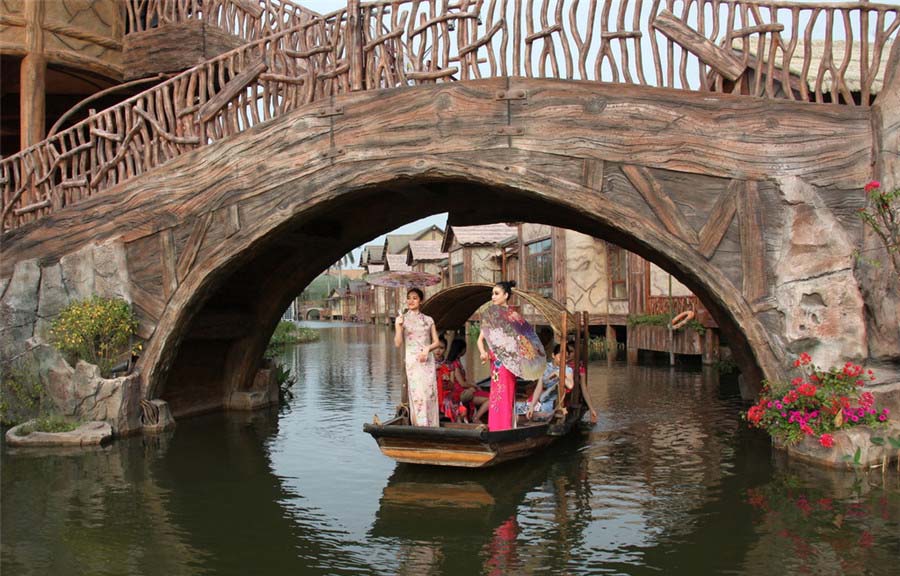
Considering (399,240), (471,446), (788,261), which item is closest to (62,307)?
(471,446)

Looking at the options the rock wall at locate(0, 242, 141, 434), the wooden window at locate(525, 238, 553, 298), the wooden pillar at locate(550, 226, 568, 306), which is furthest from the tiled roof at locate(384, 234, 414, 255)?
the rock wall at locate(0, 242, 141, 434)

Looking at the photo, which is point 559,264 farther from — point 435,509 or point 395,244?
point 395,244

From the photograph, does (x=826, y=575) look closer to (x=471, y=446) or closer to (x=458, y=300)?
(x=471, y=446)

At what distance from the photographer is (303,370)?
73.2 feet

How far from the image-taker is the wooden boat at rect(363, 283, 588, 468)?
28.2 ft

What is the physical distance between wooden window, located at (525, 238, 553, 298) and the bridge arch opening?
16.3 m

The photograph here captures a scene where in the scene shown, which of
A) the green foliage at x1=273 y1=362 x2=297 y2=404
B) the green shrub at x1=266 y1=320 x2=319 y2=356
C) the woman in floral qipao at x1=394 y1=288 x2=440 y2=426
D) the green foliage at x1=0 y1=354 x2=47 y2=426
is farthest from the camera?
the green shrub at x1=266 y1=320 x2=319 y2=356

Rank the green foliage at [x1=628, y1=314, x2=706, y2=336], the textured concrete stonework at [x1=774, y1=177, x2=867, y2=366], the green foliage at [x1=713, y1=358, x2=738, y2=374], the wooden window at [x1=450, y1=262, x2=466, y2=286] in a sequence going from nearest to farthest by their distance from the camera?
the textured concrete stonework at [x1=774, y1=177, x2=867, y2=366], the green foliage at [x1=713, y1=358, x2=738, y2=374], the green foliage at [x1=628, y1=314, x2=706, y2=336], the wooden window at [x1=450, y1=262, x2=466, y2=286]

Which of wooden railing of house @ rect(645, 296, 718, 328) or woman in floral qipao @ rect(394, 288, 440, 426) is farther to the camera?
wooden railing of house @ rect(645, 296, 718, 328)

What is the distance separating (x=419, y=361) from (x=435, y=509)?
196 centimetres

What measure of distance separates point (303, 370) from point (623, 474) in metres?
14.4

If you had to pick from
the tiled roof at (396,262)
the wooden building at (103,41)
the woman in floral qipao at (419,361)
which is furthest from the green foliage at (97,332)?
the tiled roof at (396,262)

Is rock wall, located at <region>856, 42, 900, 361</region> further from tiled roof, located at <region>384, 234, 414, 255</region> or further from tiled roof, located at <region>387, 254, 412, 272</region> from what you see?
tiled roof, located at <region>384, 234, 414, 255</region>

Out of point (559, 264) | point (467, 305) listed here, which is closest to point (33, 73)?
point (467, 305)
